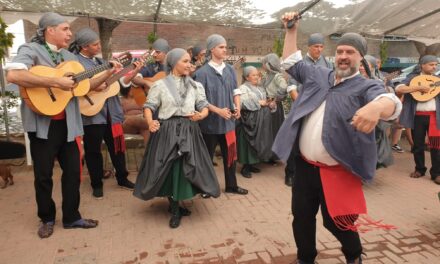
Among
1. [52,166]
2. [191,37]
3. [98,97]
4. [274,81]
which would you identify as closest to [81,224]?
[52,166]

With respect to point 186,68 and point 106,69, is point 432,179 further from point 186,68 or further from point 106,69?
point 106,69

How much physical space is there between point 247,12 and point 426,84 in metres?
3.13

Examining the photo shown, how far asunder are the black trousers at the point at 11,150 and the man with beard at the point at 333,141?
516 centimetres

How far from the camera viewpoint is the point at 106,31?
267 inches

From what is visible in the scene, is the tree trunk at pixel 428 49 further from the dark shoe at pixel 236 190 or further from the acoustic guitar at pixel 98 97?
the acoustic guitar at pixel 98 97

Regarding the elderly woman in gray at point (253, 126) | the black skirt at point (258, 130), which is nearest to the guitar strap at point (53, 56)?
the elderly woman in gray at point (253, 126)

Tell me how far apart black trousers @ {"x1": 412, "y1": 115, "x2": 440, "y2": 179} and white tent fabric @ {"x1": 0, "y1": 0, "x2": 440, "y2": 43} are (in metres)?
2.28

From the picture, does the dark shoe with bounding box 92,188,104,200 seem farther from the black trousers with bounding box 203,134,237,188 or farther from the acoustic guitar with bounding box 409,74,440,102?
the acoustic guitar with bounding box 409,74,440,102

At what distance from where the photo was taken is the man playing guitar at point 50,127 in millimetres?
3178

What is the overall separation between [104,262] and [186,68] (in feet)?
6.73

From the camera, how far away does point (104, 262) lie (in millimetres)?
3197

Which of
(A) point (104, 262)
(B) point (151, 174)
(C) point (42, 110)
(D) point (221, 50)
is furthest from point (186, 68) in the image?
(A) point (104, 262)

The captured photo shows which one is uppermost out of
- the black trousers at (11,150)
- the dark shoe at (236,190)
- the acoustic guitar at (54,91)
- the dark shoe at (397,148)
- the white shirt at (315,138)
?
the acoustic guitar at (54,91)

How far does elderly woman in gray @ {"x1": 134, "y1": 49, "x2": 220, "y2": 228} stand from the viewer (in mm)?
3760
